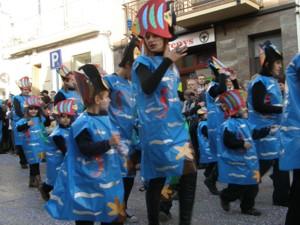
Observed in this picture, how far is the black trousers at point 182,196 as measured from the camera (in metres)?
3.91

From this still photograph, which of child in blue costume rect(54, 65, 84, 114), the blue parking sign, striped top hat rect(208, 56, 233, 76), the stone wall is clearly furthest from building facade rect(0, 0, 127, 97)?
striped top hat rect(208, 56, 233, 76)

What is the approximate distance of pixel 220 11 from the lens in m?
14.9

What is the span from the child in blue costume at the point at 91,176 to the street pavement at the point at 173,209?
5.13ft

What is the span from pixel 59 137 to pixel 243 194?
221 cm

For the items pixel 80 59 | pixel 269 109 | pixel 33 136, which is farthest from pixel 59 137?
pixel 80 59

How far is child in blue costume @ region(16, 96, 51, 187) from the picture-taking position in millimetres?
8227

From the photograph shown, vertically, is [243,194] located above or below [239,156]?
below

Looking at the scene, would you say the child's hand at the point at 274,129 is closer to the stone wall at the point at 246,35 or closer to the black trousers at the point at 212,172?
the black trousers at the point at 212,172

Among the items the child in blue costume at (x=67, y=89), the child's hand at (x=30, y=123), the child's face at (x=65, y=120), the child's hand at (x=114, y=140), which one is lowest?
the child's hand at (x=114, y=140)

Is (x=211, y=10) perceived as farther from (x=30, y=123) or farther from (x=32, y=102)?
(x=30, y=123)

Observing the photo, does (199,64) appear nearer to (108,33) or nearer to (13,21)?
(108,33)

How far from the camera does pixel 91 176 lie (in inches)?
149

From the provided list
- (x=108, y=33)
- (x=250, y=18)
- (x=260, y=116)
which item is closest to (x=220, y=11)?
(x=250, y=18)

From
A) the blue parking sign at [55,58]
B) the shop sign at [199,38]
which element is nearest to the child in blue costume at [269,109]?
the blue parking sign at [55,58]
